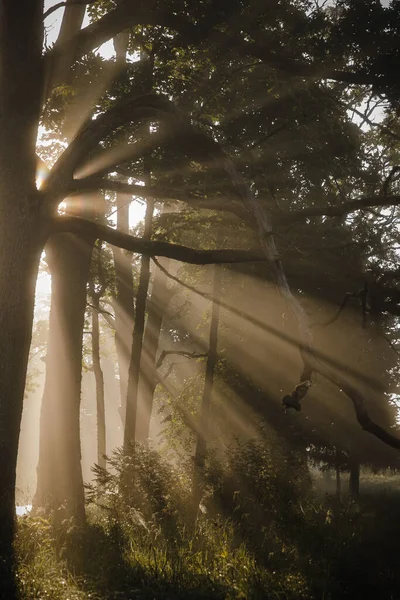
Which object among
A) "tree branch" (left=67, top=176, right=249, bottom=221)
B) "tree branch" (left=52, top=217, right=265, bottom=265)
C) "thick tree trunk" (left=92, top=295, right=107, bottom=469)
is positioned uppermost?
"tree branch" (left=67, top=176, right=249, bottom=221)

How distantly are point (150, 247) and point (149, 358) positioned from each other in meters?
10.5

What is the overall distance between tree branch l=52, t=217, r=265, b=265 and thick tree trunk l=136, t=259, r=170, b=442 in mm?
9829

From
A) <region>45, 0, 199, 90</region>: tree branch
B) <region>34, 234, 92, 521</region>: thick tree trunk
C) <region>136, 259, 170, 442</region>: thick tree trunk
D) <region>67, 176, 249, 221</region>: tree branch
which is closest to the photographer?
<region>45, 0, 199, 90</region>: tree branch

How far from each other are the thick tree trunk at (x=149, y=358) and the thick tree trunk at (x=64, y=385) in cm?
582

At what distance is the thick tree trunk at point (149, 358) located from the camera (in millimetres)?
17859

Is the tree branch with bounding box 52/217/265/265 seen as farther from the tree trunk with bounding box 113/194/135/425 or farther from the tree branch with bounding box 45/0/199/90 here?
the tree trunk with bounding box 113/194/135/425

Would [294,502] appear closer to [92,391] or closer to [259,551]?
[259,551]

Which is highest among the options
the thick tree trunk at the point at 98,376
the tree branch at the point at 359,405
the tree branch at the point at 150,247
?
the tree branch at the point at 150,247

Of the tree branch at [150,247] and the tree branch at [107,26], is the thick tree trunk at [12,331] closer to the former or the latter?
the tree branch at [150,247]

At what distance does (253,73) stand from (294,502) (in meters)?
9.18

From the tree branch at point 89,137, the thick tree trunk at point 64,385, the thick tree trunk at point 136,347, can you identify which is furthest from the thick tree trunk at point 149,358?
the tree branch at point 89,137

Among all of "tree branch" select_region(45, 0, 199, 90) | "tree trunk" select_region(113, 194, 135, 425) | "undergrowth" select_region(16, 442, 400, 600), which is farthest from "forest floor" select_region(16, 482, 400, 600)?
"tree trunk" select_region(113, 194, 135, 425)

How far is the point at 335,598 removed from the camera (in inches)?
258

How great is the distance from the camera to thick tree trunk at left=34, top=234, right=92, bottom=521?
1091cm
